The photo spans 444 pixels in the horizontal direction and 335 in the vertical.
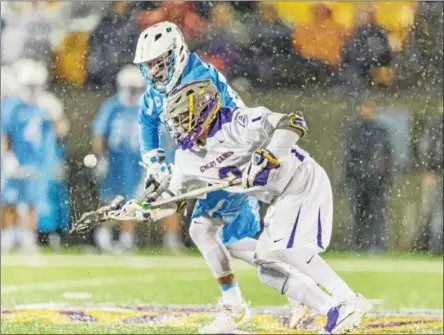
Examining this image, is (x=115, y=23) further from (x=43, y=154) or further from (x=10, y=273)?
(x=10, y=273)

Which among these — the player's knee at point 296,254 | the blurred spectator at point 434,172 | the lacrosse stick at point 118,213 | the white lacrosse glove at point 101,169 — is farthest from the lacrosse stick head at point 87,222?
the blurred spectator at point 434,172

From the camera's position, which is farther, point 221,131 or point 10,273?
point 10,273

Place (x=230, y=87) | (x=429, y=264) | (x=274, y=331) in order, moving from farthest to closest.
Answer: (x=429, y=264) < (x=274, y=331) < (x=230, y=87)

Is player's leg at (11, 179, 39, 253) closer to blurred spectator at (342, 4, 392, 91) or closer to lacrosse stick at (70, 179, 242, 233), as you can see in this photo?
lacrosse stick at (70, 179, 242, 233)

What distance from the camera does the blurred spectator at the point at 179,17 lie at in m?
3.26

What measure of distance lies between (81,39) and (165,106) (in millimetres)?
441

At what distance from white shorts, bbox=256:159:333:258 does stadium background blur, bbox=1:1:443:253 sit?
7.1 inches

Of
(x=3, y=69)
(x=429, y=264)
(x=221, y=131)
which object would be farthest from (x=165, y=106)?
(x=429, y=264)

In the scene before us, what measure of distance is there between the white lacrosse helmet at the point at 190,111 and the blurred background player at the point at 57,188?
1.53 ft

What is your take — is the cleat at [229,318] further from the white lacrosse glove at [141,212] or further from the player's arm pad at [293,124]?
the player's arm pad at [293,124]

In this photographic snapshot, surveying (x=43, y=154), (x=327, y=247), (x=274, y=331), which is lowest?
(x=274, y=331)

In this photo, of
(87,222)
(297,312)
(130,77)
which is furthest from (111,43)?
(297,312)

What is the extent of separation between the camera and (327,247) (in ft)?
10.7

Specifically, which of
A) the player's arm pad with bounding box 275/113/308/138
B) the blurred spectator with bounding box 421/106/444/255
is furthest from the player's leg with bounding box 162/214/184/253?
the blurred spectator with bounding box 421/106/444/255
